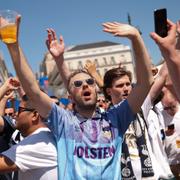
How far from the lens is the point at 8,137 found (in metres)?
2.82

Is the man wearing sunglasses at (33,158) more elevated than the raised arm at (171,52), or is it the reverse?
the raised arm at (171,52)

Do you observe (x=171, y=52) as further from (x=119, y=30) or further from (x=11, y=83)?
(x=11, y=83)

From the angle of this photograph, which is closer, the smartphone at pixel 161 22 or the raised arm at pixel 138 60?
the smartphone at pixel 161 22

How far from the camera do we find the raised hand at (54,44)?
2.81 m

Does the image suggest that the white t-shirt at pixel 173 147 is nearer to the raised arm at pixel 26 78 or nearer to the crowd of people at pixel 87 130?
the crowd of people at pixel 87 130

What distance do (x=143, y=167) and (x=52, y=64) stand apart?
110 metres

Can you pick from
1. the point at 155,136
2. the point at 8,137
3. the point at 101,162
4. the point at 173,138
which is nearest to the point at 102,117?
the point at 101,162

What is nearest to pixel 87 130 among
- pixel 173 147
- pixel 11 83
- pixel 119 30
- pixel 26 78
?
pixel 26 78

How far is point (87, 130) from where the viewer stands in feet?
7.70

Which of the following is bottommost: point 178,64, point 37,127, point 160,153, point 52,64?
point 52,64

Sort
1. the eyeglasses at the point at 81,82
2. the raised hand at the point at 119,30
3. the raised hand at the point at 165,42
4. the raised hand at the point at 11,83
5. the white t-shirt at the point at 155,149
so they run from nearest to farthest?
the raised hand at the point at 165,42
the raised hand at the point at 119,30
the eyeglasses at the point at 81,82
the white t-shirt at the point at 155,149
the raised hand at the point at 11,83

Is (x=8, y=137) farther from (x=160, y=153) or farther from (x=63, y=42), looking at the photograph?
(x=160, y=153)

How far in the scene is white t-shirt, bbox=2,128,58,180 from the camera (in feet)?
7.22

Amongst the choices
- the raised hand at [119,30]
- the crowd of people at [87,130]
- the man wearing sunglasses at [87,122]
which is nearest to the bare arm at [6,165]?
the crowd of people at [87,130]
